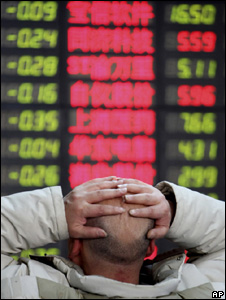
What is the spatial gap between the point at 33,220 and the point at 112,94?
70.0 inches

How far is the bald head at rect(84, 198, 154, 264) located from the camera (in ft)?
3.34

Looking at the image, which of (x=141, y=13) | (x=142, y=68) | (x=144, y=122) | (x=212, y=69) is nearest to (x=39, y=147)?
(x=144, y=122)

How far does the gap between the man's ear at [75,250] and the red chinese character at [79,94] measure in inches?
68.3

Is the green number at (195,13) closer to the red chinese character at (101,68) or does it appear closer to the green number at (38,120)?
the red chinese character at (101,68)

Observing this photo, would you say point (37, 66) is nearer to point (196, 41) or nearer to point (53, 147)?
point (53, 147)

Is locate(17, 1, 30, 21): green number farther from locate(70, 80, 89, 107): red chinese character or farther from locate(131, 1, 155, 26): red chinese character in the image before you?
locate(131, 1, 155, 26): red chinese character

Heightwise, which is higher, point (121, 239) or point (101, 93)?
point (101, 93)

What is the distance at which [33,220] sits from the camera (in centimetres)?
107

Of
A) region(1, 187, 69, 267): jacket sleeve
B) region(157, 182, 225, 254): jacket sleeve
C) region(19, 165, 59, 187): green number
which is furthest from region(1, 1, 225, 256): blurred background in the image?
region(1, 187, 69, 267): jacket sleeve

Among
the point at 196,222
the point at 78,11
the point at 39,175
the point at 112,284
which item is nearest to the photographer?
the point at 112,284

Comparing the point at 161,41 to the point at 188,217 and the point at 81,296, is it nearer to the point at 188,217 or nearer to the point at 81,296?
the point at 188,217

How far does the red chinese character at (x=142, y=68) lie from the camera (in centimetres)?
283

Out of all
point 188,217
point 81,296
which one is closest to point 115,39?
point 188,217

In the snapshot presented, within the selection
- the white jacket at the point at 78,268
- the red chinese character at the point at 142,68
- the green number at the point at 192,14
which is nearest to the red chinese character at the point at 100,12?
the red chinese character at the point at 142,68
